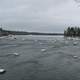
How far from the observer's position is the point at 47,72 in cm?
2512

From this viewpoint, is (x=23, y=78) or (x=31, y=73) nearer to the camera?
(x=23, y=78)

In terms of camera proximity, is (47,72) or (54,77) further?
(47,72)

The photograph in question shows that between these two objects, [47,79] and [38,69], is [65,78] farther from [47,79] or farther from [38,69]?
[38,69]

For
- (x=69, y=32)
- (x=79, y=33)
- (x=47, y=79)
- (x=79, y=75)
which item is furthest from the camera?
(x=69, y=32)

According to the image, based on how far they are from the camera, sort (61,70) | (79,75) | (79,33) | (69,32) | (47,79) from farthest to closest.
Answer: (69,32) → (79,33) → (61,70) → (79,75) → (47,79)

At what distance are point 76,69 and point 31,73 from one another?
695cm

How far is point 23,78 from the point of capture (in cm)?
2214

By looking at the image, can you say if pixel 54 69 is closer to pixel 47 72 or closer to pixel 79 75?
pixel 47 72

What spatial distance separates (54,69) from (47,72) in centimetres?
215

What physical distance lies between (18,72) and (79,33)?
153391 millimetres

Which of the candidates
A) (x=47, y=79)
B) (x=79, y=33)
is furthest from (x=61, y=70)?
(x=79, y=33)

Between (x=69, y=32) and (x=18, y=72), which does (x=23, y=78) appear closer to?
(x=18, y=72)

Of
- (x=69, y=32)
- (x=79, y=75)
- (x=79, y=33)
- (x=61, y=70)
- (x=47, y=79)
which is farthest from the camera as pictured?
(x=69, y=32)

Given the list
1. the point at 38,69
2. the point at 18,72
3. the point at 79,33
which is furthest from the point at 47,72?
the point at 79,33
